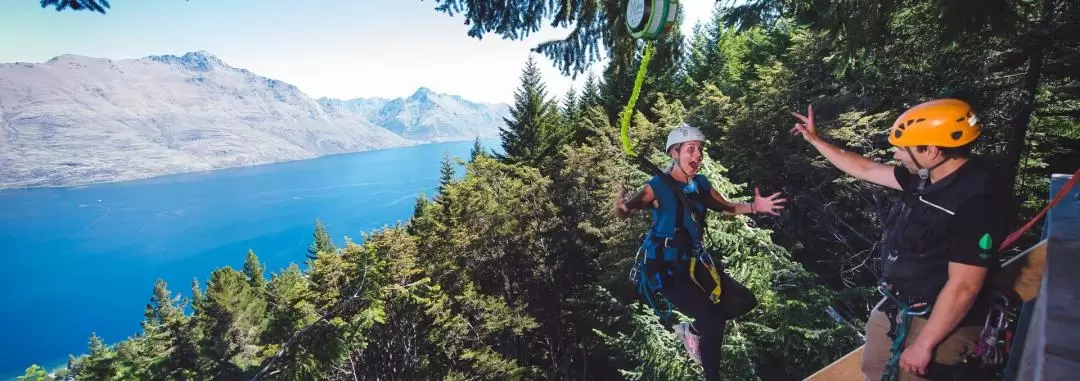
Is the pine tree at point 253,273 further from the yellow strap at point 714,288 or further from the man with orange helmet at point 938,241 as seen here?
the man with orange helmet at point 938,241

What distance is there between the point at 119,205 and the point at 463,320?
710 feet

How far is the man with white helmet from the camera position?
3.83 meters

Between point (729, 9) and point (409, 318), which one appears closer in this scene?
point (729, 9)

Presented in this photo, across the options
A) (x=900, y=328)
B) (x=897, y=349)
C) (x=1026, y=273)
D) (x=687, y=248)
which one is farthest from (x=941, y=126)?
(x=687, y=248)

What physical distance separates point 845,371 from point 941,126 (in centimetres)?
196

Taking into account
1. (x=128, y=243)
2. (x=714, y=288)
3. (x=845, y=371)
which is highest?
(x=714, y=288)

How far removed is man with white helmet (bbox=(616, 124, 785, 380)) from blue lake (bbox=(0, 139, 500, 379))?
9939 centimetres

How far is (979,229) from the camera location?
2.24 m

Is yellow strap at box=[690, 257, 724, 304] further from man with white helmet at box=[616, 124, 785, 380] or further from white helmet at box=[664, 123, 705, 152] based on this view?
white helmet at box=[664, 123, 705, 152]

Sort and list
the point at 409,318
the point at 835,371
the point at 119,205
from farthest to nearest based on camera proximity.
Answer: the point at 119,205 < the point at 409,318 < the point at 835,371

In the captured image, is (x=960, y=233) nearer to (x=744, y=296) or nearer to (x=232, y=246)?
(x=744, y=296)

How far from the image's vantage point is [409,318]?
20.1 meters

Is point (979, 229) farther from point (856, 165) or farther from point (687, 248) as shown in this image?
point (687, 248)

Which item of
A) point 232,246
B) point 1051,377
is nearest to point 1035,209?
point 1051,377
